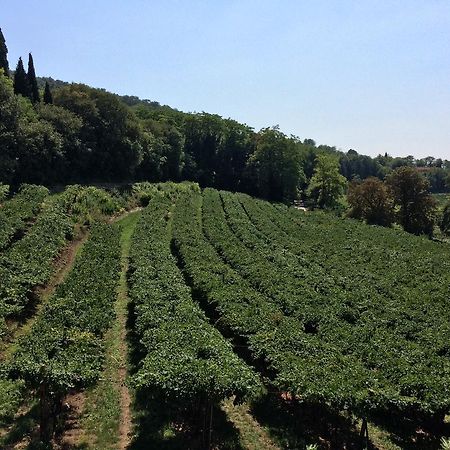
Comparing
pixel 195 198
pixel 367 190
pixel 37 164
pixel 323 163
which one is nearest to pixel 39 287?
pixel 37 164

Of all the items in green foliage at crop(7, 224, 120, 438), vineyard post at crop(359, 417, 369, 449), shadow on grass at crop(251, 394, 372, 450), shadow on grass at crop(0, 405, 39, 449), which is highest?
green foliage at crop(7, 224, 120, 438)

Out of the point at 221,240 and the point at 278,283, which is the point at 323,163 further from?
the point at 278,283

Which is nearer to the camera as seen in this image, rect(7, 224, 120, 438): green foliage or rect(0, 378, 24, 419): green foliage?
rect(7, 224, 120, 438): green foliage

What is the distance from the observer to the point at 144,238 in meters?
41.2

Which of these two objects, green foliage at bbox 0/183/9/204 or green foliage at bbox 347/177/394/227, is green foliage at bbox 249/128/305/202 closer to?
green foliage at bbox 347/177/394/227

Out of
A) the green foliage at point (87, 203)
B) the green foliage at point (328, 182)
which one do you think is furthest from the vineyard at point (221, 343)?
the green foliage at point (328, 182)

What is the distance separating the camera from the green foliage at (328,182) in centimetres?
9600

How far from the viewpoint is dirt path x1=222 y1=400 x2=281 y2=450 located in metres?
16.3

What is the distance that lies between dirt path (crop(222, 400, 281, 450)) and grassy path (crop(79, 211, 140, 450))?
4.19 m

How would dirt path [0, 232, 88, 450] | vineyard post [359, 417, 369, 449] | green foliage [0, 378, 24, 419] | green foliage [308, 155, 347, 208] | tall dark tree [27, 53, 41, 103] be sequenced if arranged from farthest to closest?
green foliage [308, 155, 347, 208] < tall dark tree [27, 53, 41, 103] < dirt path [0, 232, 88, 450] < green foliage [0, 378, 24, 419] < vineyard post [359, 417, 369, 449]

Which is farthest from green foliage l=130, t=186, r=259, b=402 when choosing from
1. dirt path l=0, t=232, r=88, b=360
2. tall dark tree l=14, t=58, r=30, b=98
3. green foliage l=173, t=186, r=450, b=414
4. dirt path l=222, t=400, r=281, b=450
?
tall dark tree l=14, t=58, r=30, b=98

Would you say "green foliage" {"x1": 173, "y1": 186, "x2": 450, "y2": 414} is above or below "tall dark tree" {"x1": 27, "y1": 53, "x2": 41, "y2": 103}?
below

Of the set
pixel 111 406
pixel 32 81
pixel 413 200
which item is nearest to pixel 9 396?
pixel 111 406

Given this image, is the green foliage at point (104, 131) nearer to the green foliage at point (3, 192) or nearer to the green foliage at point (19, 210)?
the green foliage at point (19, 210)
